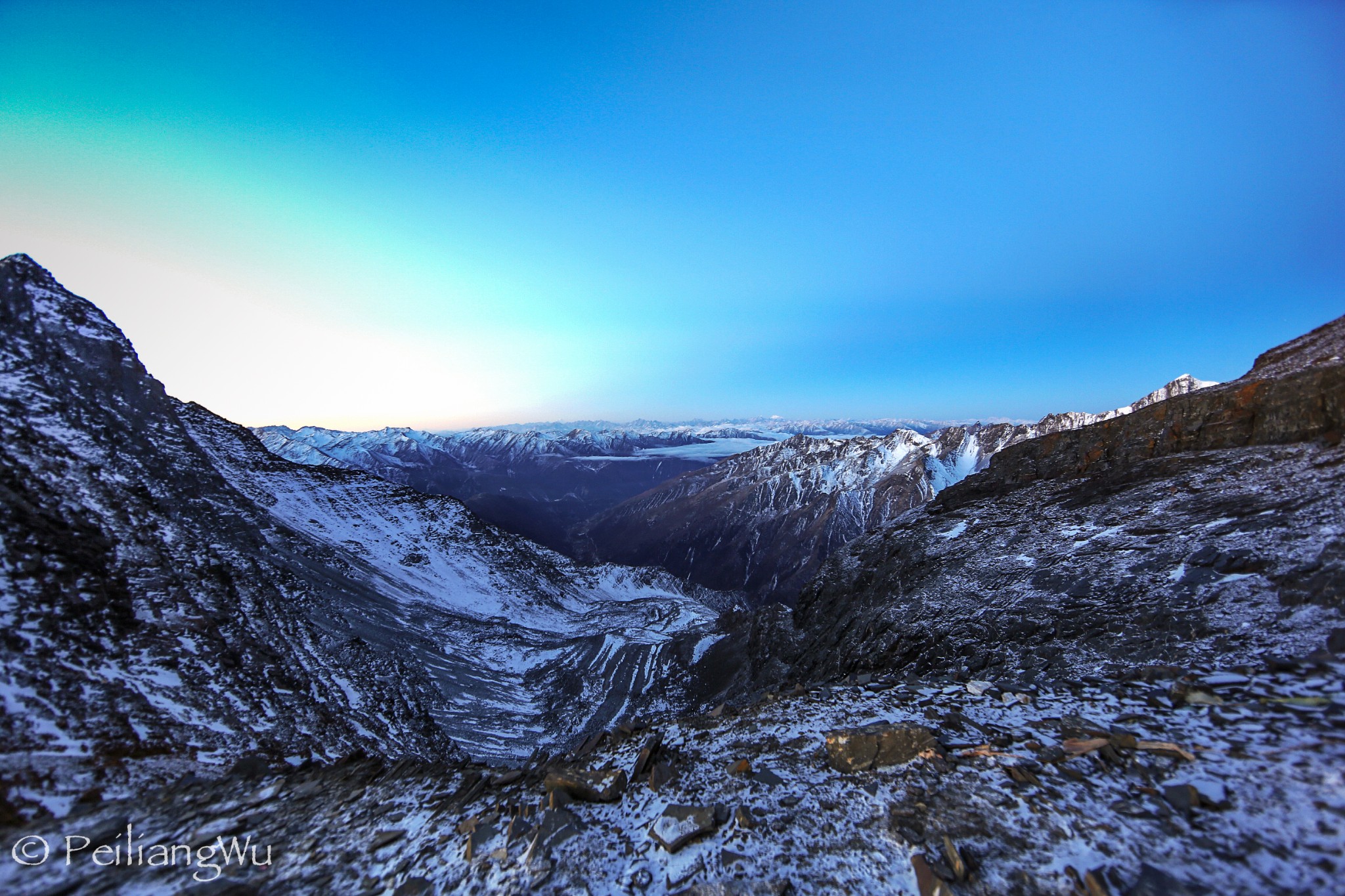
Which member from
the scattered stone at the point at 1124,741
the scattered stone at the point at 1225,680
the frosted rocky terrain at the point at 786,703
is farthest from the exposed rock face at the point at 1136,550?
the scattered stone at the point at 1124,741

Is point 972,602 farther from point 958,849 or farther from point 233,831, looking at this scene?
point 233,831

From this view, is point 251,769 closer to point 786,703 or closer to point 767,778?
point 767,778

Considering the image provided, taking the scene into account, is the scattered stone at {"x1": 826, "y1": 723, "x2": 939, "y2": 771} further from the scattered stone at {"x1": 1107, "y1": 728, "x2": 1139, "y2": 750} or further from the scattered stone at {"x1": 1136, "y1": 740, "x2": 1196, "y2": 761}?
the scattered stone at {"x1": 1136, "y1": 740, "x2": 1196, "y2": 761}

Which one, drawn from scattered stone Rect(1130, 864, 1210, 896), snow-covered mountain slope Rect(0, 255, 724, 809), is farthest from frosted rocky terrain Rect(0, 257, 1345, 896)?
snow-covered mountain slope Rect(0, 255, 724, 809)

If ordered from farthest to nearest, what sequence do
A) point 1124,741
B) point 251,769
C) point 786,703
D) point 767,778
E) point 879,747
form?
point 786,703 → point 251,769 → point 767,778 → point 879,747 → point 1124,741

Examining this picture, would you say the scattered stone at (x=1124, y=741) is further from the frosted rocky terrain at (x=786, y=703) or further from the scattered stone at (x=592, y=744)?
the scattered stone at (x=592, y=744)

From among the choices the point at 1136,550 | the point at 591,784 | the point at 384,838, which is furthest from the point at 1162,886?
the point at 1136,550
